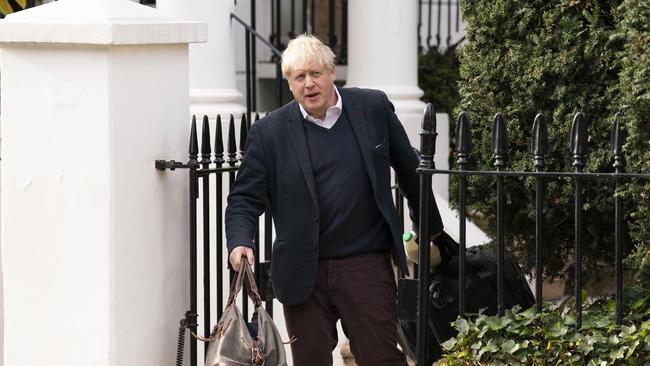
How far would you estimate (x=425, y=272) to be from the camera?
4758mm

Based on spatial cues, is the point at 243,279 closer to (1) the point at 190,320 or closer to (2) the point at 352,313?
(2) the point at 352,313

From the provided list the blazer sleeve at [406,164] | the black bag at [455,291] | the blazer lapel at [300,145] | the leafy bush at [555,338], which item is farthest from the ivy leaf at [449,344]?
the blazer lapel at [300,145]

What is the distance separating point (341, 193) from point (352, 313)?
44 centimetres

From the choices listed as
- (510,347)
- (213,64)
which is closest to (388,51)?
(213,64)

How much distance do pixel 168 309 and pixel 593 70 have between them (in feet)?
5.99

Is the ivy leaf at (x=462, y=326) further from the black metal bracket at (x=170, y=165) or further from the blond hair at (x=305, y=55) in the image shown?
the black metal bracket at (x=170, y=165)

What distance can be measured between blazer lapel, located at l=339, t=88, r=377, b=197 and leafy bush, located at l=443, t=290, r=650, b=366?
62 cm

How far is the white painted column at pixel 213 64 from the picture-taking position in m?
7.12

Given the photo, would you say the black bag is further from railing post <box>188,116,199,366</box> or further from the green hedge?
railing post <box>188,116,199,366</box>

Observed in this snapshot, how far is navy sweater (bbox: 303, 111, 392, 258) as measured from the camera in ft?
15.4

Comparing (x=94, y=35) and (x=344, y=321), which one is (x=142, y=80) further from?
(x=344, y=321)

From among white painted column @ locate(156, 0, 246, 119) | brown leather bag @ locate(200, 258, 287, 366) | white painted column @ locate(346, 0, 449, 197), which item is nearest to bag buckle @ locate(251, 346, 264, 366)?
brown leather bag @ locate(200, 258, 287, 366)

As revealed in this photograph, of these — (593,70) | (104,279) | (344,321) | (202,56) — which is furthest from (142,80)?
(202,56)

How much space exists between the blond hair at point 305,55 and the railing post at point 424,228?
400 millimetres
